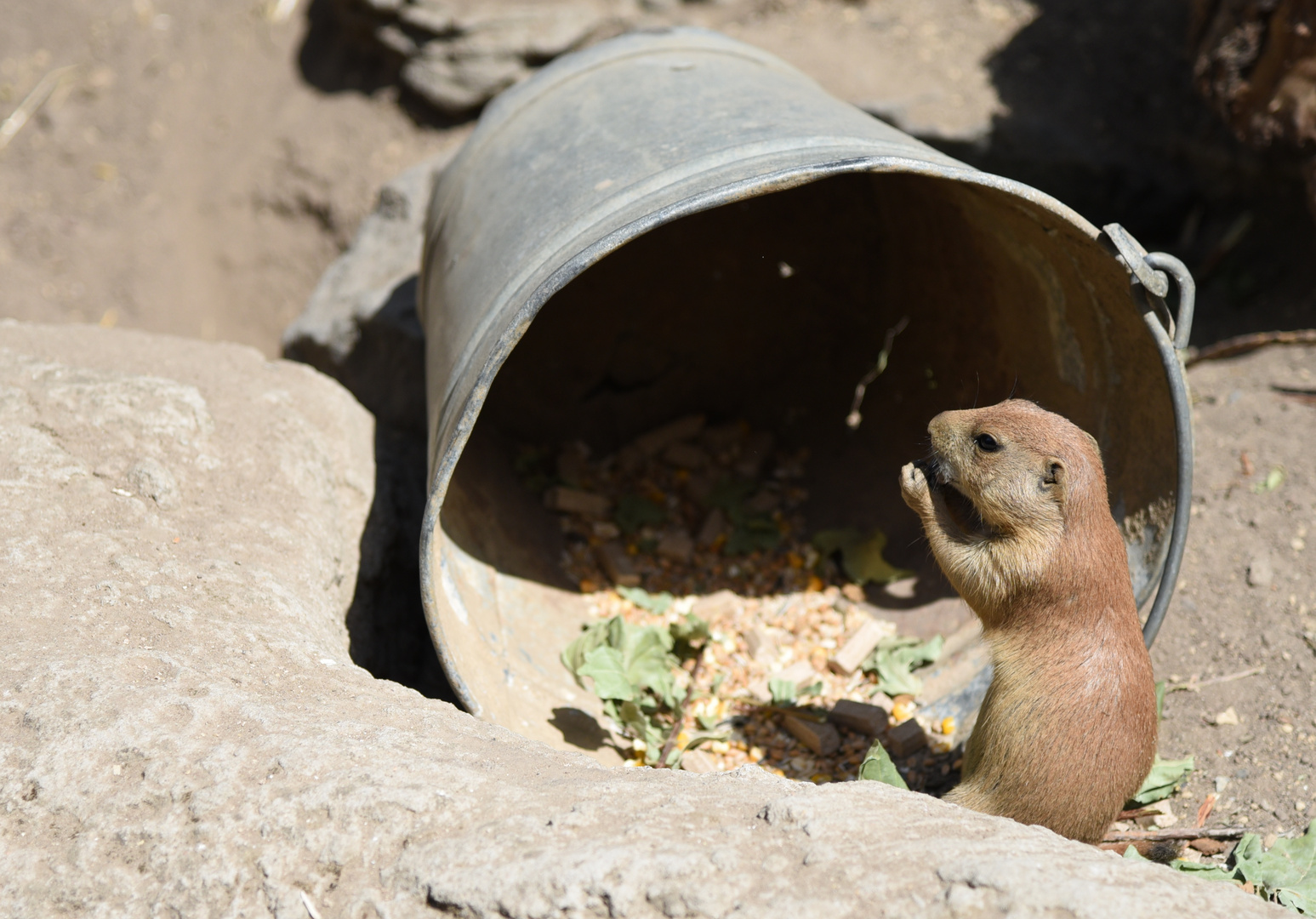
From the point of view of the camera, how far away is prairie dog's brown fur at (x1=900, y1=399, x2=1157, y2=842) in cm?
295

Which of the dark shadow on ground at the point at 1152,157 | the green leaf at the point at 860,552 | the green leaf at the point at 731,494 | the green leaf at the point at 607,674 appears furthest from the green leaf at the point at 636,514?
the dark shadow on ground at the point at 1152,157

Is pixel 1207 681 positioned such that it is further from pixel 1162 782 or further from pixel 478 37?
pixel 478 37

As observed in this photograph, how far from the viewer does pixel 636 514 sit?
18.0 ft

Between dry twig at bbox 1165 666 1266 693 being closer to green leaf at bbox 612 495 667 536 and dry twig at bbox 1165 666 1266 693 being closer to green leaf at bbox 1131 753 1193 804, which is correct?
green leaf at bbox 1131 753 1193 804

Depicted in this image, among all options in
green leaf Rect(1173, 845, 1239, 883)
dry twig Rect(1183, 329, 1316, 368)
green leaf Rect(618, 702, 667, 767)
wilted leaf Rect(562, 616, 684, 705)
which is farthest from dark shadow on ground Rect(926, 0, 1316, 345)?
green leaf Rect(618, 702, 667, 767)

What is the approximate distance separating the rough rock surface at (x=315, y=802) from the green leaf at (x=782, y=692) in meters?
1.75

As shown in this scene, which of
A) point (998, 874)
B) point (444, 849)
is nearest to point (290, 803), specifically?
point (444, 849)

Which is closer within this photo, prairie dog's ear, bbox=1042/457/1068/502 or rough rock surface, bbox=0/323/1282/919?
rough rock surface, bbox=0/323/1282/919

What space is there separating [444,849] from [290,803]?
1.26 ft

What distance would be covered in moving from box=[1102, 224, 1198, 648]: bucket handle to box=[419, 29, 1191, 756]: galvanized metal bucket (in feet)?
0.03

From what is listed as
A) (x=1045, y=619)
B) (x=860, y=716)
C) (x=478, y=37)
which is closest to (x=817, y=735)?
(x=860, y=716)

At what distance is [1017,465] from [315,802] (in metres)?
2.31

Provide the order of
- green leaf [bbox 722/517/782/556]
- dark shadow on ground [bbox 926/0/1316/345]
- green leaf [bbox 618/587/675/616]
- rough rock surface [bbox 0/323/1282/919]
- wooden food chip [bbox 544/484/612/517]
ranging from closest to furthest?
1. rough rock surface [bbox 0/323/1282/919]
2. green leaf [bbox 618/587/675/616]
3. green leaf [bbox 722/517/782/556]
4. wooden food chip [bbox 544/484/612/517]
5. dark shadow on ground [bbox 926/0/1316/345]

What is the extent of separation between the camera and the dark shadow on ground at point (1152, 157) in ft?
19.3
